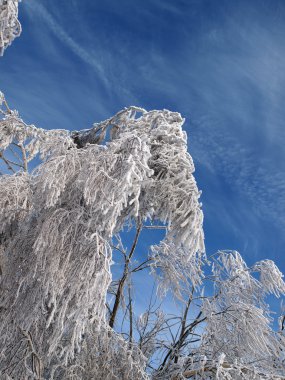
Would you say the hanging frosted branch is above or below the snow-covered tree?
above

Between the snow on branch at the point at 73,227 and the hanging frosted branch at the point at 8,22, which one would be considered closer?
the snow on branch at the point at 73,227

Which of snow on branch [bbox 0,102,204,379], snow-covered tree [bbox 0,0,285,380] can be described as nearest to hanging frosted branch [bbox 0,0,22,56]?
snow-covered tree [bbox 0,0,285,380]

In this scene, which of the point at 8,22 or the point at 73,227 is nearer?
the point at 73,227

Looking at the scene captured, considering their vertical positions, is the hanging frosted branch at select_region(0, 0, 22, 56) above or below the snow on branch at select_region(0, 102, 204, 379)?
above

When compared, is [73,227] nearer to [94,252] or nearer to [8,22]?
[94,252]

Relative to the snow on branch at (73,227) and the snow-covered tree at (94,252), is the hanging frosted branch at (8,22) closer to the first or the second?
the snow-covered tree at (94,252)

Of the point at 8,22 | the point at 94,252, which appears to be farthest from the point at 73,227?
the point at 8,22

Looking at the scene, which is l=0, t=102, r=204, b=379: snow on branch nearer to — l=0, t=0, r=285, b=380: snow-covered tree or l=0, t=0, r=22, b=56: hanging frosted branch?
l=0, t=0, r=285, b=380: snow-covered tree

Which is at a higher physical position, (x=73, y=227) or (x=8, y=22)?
(x=8, y=22)

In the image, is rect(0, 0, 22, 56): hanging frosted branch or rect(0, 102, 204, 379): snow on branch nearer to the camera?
rect(0, 102, 204, 379): snow on branch

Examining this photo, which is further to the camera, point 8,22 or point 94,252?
point 8,22

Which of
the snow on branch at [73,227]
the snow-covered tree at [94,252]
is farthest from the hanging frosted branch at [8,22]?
the snow on branch at [73,227]

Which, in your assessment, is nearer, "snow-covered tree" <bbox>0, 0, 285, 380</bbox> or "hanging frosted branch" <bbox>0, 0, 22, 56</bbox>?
"snow-covered tree" <bbox>0, 0, 285, 380</bbox>

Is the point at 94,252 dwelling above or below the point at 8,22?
below
